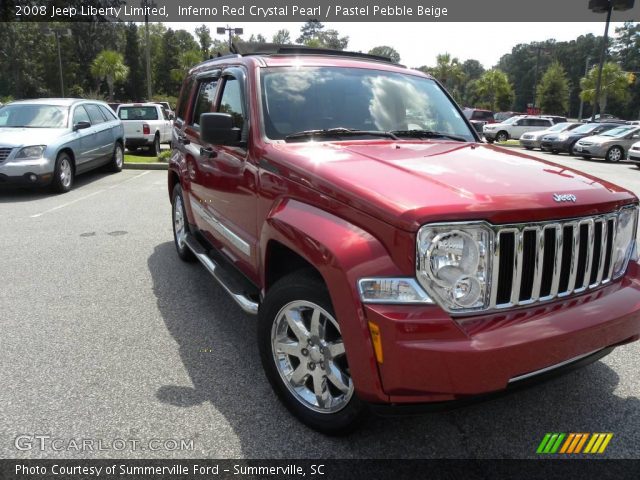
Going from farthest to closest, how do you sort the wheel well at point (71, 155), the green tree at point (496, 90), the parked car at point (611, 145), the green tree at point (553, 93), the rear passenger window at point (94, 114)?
the green tree at point (496, 90)
the green tree at point (553, 93)
the parked car at point (611, 145)
the rear passenger window at point (94, 114)
the wheel well at point (71, 155)

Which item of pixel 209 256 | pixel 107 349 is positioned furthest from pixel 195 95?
pixel 107 349

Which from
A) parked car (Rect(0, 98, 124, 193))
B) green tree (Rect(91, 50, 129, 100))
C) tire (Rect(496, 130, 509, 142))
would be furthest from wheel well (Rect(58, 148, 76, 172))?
green tree (Rect(91, 50, 129, 100))

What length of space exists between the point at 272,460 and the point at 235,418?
416mm

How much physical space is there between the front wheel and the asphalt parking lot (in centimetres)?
1866

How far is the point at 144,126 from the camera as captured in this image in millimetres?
15930

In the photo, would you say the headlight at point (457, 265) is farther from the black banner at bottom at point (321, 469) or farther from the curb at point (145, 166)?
the curb at point (145, 166)

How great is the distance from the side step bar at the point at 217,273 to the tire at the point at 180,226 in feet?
1.19

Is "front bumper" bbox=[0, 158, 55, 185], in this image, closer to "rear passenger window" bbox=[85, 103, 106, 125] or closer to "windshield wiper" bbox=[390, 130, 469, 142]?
"rear passenger window" bbox=[85, 103, 106, 125]

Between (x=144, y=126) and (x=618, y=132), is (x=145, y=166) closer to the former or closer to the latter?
(x=144, y=126)

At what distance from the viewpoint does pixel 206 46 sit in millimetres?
72812

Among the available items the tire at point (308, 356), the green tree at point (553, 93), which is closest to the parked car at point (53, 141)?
the tire at point (308, 356)

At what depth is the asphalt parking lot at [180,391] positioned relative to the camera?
260 centimetres

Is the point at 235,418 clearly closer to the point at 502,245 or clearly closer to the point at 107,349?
the point at 107,349

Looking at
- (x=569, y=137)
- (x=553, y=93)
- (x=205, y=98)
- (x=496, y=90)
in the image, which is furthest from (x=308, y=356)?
(x=553, y=93)
